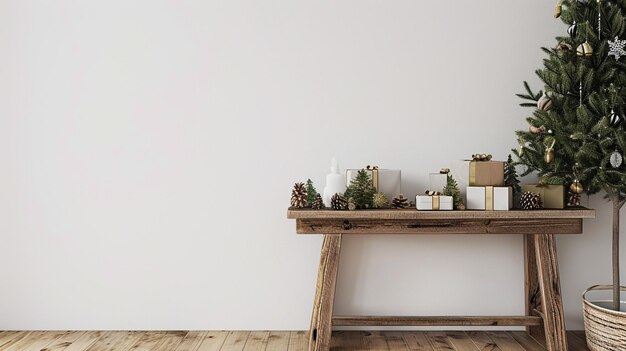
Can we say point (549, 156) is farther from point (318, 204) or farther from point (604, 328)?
point (318, 204)

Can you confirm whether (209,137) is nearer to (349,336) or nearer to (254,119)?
(254,119)

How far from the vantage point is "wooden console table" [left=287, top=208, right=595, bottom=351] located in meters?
2.51

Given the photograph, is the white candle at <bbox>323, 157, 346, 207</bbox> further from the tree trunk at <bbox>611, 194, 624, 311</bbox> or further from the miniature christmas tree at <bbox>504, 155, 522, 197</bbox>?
the tree trunk at <bbox>611, 194, 624, 311</bbox>

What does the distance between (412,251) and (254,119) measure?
0.98 meters

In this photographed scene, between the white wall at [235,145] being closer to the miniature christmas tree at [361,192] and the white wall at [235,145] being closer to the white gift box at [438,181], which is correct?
the white gift box at [438,181]

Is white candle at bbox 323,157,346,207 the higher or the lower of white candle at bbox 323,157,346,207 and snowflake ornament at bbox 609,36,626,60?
the lower

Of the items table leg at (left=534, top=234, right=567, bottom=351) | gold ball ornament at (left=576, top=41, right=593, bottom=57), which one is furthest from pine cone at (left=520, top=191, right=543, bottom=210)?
gold ball ornament at (left=576, top=41, right=593, bottom=57)

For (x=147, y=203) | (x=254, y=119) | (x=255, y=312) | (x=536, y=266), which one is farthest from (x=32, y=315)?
(x=536, y=266)

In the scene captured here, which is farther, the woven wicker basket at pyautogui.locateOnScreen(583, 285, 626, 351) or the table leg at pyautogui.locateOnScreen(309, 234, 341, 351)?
the table leg at pyautogui.locateOnScreen(309, 234, 341, 351)

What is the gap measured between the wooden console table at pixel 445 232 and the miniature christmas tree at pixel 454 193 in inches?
2.5

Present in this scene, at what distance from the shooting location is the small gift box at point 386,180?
2697mm

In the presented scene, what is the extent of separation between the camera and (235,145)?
2916 millimetres

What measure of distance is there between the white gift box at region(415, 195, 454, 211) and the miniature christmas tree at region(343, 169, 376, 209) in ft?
0.69

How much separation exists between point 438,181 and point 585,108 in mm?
655
